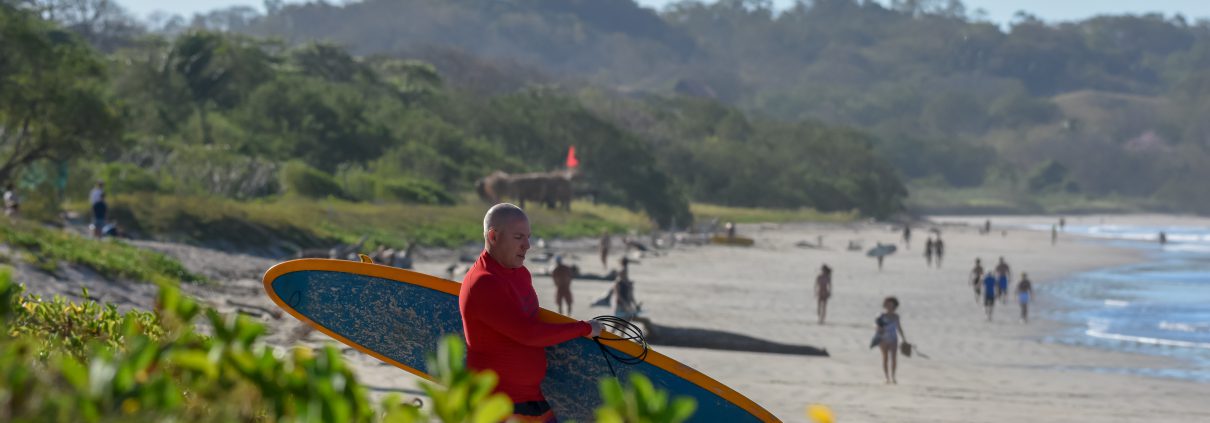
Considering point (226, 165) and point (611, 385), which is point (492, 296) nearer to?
point (611, 385)

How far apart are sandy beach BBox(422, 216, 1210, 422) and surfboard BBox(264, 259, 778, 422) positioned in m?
5.68

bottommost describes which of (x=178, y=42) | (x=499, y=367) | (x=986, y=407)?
(x=986, y=407)

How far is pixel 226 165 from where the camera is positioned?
1414 inches

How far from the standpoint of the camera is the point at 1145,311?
2628 cm

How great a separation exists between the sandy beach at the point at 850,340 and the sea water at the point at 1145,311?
0.54 metres

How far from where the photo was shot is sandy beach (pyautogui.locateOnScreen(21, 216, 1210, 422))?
1271cm

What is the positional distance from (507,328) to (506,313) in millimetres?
53

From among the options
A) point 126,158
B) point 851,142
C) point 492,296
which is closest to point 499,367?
point 492,296

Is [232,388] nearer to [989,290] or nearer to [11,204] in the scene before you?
[11,204]

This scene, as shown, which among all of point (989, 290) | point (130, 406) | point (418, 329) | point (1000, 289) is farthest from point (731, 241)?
point (130, 406)

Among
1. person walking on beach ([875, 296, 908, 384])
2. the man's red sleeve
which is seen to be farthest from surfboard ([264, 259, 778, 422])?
person walking on beach ([875, 296, 908, 384])

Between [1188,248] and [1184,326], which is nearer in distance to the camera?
[1184,326]

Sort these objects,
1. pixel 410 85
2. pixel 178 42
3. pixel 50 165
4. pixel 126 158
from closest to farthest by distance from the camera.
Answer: pixel 50 165
pixel 126 158
pixel 178 42
pixel 410 85

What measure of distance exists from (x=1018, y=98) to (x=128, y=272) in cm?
19061
